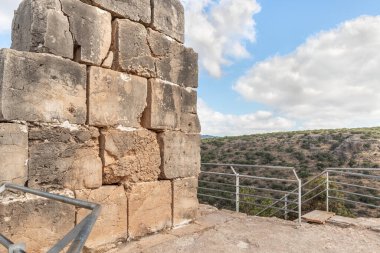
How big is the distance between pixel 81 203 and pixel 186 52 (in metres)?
3.51

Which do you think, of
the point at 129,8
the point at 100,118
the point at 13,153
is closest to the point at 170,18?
the point at 129,8

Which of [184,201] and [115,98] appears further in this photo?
[184,201]

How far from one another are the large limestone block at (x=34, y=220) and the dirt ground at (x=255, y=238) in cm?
74

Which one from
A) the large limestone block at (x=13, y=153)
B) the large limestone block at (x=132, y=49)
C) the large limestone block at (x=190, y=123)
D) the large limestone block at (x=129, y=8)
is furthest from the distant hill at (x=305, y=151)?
the large limestone block at (x=13, y=153)

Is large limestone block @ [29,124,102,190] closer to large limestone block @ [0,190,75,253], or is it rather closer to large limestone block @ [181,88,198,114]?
large limestone block @ [0,190,75,253]

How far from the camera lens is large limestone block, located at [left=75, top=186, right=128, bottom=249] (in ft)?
11.6

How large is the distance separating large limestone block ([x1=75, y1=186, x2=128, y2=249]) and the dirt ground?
0.19 meters

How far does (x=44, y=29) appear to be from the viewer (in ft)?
10.6

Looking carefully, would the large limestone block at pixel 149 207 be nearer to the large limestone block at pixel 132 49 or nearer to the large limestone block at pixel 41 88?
the large limestone block at pixel 41 88

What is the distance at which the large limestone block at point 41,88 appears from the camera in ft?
9.71

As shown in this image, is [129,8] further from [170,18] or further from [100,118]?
[100,118]

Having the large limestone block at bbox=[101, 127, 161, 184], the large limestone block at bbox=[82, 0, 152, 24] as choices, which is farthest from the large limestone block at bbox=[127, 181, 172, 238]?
the large limestone block at bbox=[82, 0, 152, 24]

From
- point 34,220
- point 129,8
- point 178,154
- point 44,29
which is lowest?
point 34,220

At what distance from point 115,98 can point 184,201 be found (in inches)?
73.4
